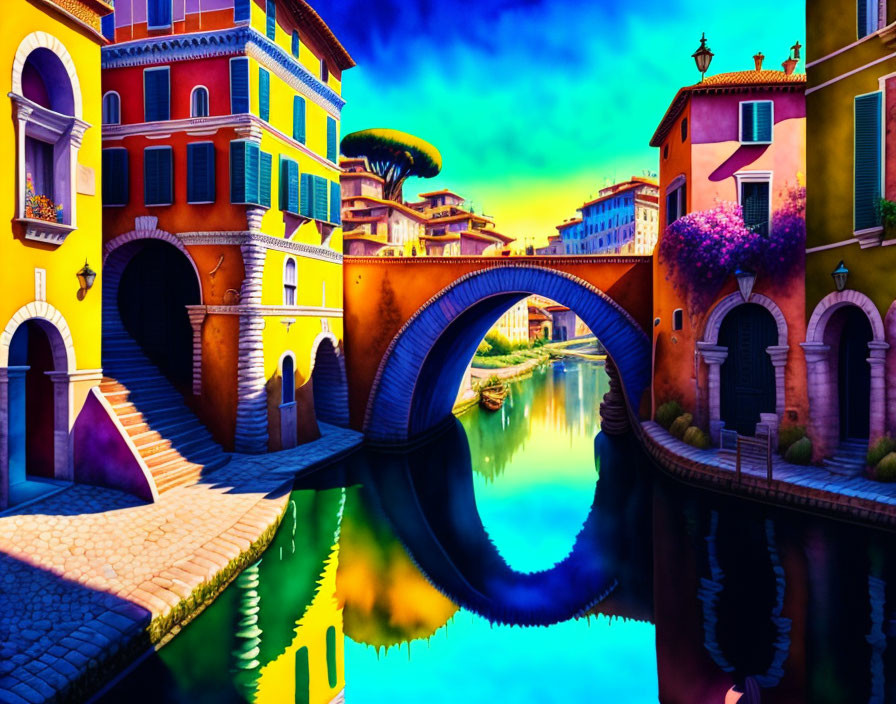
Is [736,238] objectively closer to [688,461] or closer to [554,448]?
[688,461]

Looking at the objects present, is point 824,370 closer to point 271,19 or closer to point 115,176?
point 271,19

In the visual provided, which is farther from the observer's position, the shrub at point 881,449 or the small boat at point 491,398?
Result: the small boat at point 491,398

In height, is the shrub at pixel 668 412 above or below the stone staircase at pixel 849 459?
above

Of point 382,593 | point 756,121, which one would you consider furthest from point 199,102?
point 756,121

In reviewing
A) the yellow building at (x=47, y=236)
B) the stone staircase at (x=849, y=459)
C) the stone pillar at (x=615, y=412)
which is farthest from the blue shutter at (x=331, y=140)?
the stone staircase at (x=849, y=459)

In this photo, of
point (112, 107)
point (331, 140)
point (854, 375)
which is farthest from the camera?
point (331, 140)

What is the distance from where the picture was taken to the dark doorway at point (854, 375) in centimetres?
1388

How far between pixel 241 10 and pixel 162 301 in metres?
8.22

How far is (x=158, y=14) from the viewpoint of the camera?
15.8m

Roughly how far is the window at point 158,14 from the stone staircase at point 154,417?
8.12m

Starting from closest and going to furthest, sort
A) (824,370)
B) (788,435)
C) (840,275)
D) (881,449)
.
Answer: (881,449) < (840,275) < (824,370) < (788,435)

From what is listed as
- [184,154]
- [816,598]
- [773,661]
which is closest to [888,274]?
[816,598]

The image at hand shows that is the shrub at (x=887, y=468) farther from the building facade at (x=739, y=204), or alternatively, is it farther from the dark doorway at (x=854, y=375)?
the building facade at (x=739, y=204)

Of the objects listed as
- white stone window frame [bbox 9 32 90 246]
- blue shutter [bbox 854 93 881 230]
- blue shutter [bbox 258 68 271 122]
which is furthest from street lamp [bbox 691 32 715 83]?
white stone window frame [bbox 9 32 90 246]
